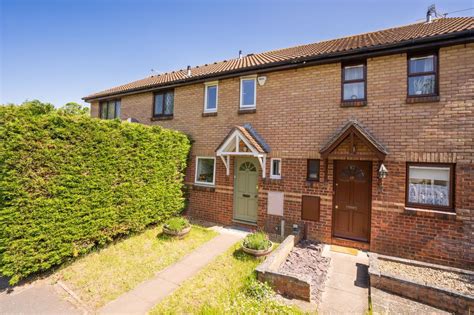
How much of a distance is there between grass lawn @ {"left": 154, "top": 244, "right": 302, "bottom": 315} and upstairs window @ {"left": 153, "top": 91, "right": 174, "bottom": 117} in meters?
7.61

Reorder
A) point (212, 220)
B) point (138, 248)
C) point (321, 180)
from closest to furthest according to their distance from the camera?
point (138, 248) < point (321, 180) < point (212, 220)

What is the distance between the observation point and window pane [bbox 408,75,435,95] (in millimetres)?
6159

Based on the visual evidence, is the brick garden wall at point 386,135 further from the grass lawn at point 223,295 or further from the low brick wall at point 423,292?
the grass lawn at point 223,295

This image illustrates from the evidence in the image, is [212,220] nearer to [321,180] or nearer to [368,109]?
[321,180]

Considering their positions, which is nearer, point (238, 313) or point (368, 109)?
point (238, 313)

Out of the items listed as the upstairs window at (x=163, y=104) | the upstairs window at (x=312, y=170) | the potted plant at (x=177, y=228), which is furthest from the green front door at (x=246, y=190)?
the upstairs window at (x=163, y=104)

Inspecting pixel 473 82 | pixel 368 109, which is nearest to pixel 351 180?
pixel 368 109

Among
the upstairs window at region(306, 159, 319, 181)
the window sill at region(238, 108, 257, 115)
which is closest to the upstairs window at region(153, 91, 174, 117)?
the window sill at region(238, 108, 257, 115)

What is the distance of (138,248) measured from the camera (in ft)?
22.0

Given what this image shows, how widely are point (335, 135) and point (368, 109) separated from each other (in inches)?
46.6

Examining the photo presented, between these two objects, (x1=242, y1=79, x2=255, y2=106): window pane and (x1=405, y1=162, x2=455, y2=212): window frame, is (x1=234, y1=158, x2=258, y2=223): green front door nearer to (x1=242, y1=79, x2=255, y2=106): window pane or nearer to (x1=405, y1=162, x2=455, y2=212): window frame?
(x1=242, y1=79, x2=255, y2=106): window pane

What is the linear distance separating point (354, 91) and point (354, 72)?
610 mm

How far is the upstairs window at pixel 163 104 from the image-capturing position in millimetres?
10820

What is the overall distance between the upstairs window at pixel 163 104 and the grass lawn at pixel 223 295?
7615 millimetres
